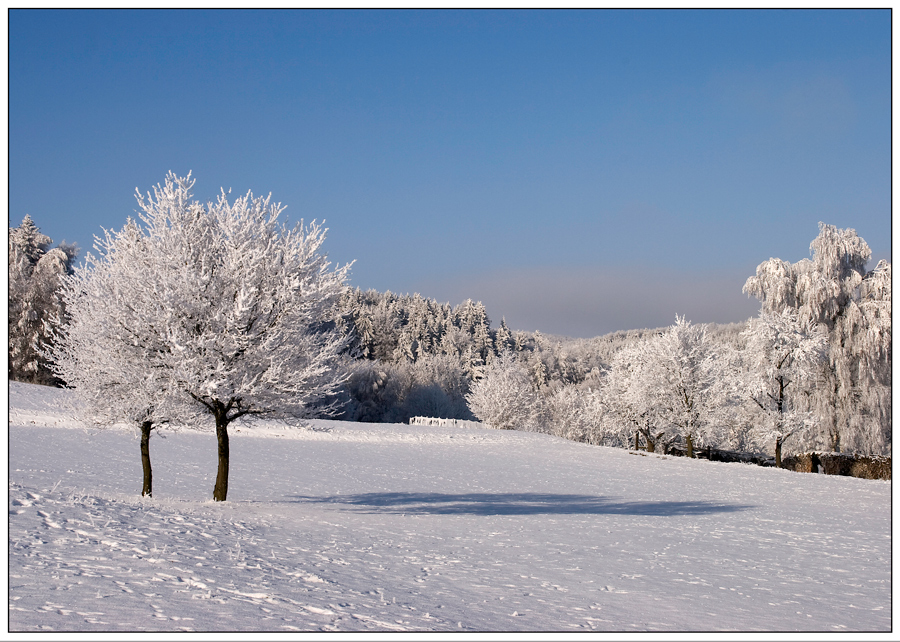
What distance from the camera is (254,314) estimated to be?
14.0 m

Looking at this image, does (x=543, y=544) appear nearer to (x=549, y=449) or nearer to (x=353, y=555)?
(x=353, y=555)

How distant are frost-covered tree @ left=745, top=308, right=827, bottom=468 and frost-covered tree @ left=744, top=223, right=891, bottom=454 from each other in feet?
2.07

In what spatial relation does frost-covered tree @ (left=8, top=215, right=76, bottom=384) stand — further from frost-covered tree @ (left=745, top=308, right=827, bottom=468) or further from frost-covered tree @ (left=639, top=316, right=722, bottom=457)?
frost-covered tree @ (left=745, top=308, right=827, bottom=468)

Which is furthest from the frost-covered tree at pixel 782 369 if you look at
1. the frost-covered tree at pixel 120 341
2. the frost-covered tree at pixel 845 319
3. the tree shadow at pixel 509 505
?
the frost-covered tree at pixel 120 341

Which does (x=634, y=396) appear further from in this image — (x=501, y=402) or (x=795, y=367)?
(x=501, y=402)

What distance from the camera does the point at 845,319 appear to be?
30.5 metres

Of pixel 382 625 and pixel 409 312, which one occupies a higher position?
pixel 409 312

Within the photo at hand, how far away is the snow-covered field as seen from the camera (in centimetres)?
665

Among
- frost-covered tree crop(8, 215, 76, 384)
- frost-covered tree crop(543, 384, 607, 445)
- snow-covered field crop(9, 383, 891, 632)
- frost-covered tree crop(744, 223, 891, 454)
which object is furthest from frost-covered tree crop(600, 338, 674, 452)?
frost-covered tree crop(8, 215, 76, 384)

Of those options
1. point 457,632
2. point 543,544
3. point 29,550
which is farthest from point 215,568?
point 543,544

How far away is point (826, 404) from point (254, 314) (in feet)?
92.5

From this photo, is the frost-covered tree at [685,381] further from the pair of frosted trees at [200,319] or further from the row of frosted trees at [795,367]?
the pair of frosted trees at [200,319]

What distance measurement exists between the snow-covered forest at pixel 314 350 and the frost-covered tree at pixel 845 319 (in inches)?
3.0

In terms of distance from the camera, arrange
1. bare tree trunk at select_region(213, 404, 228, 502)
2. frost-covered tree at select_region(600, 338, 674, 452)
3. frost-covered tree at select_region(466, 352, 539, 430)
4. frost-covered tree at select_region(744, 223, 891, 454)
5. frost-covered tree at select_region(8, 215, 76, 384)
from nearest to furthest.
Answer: bare tree trunk at select_region(213, 404, 228, 502), frost-covered tree at select_region(744, 223, 891, 454), frost-covered tree at select_region(600, 338, 674, 452), frost-covered tree at select_region(8, 215, 76, 384), frost-covered tree at select_region(466, 352, 539, 430)
